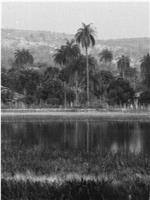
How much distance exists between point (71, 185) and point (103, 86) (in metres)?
84.4

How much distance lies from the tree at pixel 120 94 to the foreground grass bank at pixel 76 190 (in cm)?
7067

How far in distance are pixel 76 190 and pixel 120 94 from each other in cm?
7449

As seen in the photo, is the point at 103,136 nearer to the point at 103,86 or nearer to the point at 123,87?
the point at 123,87

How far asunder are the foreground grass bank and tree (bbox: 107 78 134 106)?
232 ft

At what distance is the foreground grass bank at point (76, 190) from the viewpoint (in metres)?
9.84

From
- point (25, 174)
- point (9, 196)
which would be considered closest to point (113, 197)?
point (9, 196)

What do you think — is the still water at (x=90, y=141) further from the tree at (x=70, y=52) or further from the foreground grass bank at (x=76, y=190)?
the tree at (x=70, y=52)

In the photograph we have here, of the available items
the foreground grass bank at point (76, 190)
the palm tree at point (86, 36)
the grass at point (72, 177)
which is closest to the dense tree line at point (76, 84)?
Answer: the palm tree at point (86, 36)

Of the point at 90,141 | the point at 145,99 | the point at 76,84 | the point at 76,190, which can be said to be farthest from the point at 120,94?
the point at 76,190

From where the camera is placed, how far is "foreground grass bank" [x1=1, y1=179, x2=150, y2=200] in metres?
9.84

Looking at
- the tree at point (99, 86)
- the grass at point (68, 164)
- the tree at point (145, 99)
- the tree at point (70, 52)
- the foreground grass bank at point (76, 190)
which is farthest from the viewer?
the tree at point (70, 52)

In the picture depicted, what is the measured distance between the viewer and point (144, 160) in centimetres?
1536

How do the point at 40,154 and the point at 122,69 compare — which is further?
the point at 122,69

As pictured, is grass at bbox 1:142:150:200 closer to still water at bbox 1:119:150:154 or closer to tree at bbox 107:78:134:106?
still water at bbox 1:119:150:154
